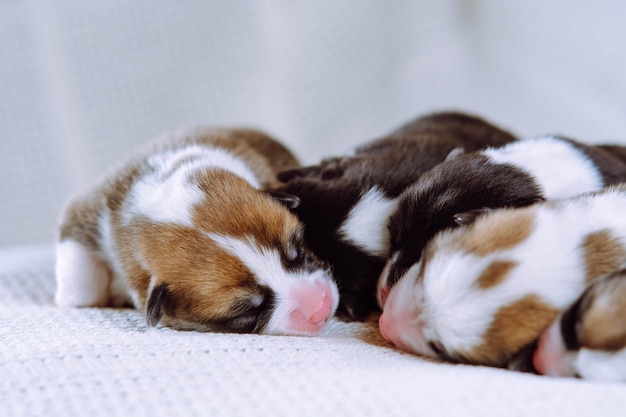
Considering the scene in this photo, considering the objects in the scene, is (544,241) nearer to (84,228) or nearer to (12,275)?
(84,228)

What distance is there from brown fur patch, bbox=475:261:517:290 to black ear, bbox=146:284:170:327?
82 cm

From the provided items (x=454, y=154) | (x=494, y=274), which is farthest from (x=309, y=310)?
(x=454, y=154)

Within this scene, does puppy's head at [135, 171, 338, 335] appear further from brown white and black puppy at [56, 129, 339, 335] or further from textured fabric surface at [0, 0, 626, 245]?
textured fabric surface at [0, 0, 626, 245]

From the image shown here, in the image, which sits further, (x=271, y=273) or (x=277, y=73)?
(x=277, y=73)

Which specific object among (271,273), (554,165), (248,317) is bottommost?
(248,317)

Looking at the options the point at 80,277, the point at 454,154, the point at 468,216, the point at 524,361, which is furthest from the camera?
the point at 80,277

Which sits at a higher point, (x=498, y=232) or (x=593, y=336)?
(x=498, y=232)

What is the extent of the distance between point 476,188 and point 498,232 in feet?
0.99

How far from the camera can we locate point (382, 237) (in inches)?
76.0

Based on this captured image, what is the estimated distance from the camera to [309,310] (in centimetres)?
174

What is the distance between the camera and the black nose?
1.42 m

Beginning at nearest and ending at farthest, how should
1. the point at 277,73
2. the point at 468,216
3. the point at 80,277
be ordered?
the point at 468,216
the point at 80,277
the point at 277,73

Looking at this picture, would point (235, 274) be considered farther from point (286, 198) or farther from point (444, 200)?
point (444, 200)

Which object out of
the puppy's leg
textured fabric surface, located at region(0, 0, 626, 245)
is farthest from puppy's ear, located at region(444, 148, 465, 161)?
textured fabric surface, located at region(0, 0, 626, 245)
